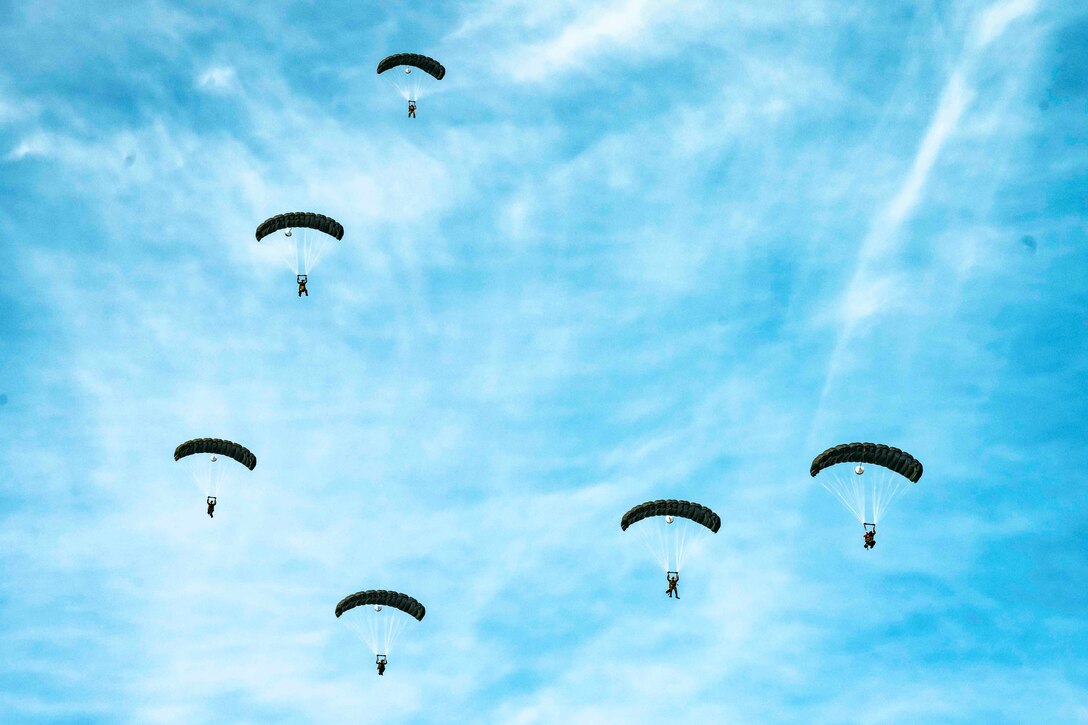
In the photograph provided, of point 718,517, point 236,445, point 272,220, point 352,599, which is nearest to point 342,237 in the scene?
point 272,220

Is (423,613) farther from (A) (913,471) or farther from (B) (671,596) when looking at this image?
(A) (913,471)

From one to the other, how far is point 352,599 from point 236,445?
886 cm

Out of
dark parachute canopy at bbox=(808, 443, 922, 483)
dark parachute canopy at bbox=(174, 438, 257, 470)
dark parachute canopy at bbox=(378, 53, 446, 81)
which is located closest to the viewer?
dark parachute canopy at bbox=(808, 443, 922, 483)

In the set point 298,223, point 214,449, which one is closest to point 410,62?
point 298,223

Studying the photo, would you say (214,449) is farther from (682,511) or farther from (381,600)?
(682,511)

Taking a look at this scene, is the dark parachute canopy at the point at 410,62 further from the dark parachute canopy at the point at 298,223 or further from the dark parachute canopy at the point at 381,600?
the dark parachute canopy at the point at 381,600

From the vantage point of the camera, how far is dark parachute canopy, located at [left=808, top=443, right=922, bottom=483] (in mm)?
59062

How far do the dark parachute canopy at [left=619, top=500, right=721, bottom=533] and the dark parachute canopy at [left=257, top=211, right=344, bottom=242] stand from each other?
2047 centimetres

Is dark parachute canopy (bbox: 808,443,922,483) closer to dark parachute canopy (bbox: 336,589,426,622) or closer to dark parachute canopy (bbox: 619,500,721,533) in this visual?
dark parachute canopy (bbox: 619,500,721,533)

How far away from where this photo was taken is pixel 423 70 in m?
80.0

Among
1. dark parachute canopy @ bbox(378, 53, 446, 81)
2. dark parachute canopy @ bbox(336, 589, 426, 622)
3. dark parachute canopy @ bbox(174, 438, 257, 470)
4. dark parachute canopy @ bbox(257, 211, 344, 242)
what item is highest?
dark parachute canopy @ bbox(378, 53, 446, 81)

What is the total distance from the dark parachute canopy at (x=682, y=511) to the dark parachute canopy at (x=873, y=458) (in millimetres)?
4973

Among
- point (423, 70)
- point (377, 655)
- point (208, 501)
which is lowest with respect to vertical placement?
point (377, 655)

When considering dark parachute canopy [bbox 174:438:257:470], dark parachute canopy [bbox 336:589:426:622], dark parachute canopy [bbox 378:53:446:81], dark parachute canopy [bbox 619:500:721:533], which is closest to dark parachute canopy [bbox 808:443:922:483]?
dark parachute canopy [bbox 619:500:721:533]
